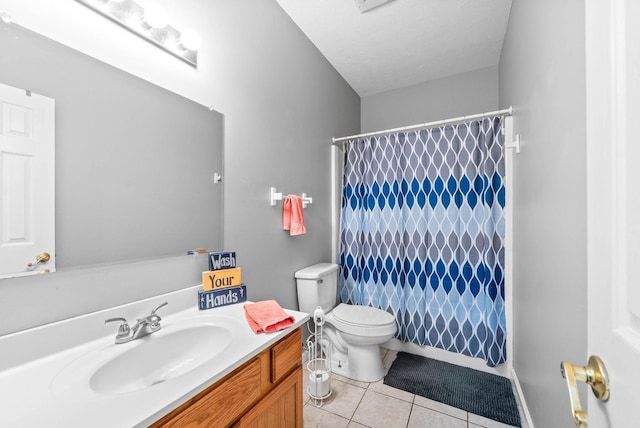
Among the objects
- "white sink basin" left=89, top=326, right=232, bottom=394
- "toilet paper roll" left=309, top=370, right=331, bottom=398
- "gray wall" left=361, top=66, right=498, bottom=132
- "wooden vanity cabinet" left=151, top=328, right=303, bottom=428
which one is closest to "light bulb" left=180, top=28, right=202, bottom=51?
"white sink basin" left=89, top=326, right=232, bottom=394

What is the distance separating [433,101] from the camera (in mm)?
2678

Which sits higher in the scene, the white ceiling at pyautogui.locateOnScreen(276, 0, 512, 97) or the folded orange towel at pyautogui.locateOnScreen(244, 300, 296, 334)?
the white ceiling at pyautogui.locateOnScreen(276, 0, 512, 97)

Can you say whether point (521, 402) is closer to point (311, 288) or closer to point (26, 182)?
point (311, 288)

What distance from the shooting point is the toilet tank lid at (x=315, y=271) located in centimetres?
192

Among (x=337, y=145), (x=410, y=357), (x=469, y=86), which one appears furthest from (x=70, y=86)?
(x=469, y=86)

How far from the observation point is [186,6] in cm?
124

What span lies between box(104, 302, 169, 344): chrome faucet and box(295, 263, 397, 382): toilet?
3.42ft

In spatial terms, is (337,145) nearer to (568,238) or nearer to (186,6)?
(186,6)

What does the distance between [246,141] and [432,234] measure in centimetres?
151

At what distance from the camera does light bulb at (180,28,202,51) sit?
1181mm

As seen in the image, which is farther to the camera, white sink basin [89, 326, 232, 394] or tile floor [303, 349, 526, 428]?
tile floor [303, 349, 526, 428]

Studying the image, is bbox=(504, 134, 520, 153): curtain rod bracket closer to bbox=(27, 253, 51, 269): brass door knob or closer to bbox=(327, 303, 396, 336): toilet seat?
bbox=(327, 303, 396, 336): toilet seat

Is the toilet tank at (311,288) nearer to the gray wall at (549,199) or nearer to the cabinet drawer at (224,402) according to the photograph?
the cabinet drawer at (224,402)

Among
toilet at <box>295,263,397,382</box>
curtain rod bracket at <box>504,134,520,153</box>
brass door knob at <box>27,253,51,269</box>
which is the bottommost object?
toilet at <box>295,263,397,382</box>
